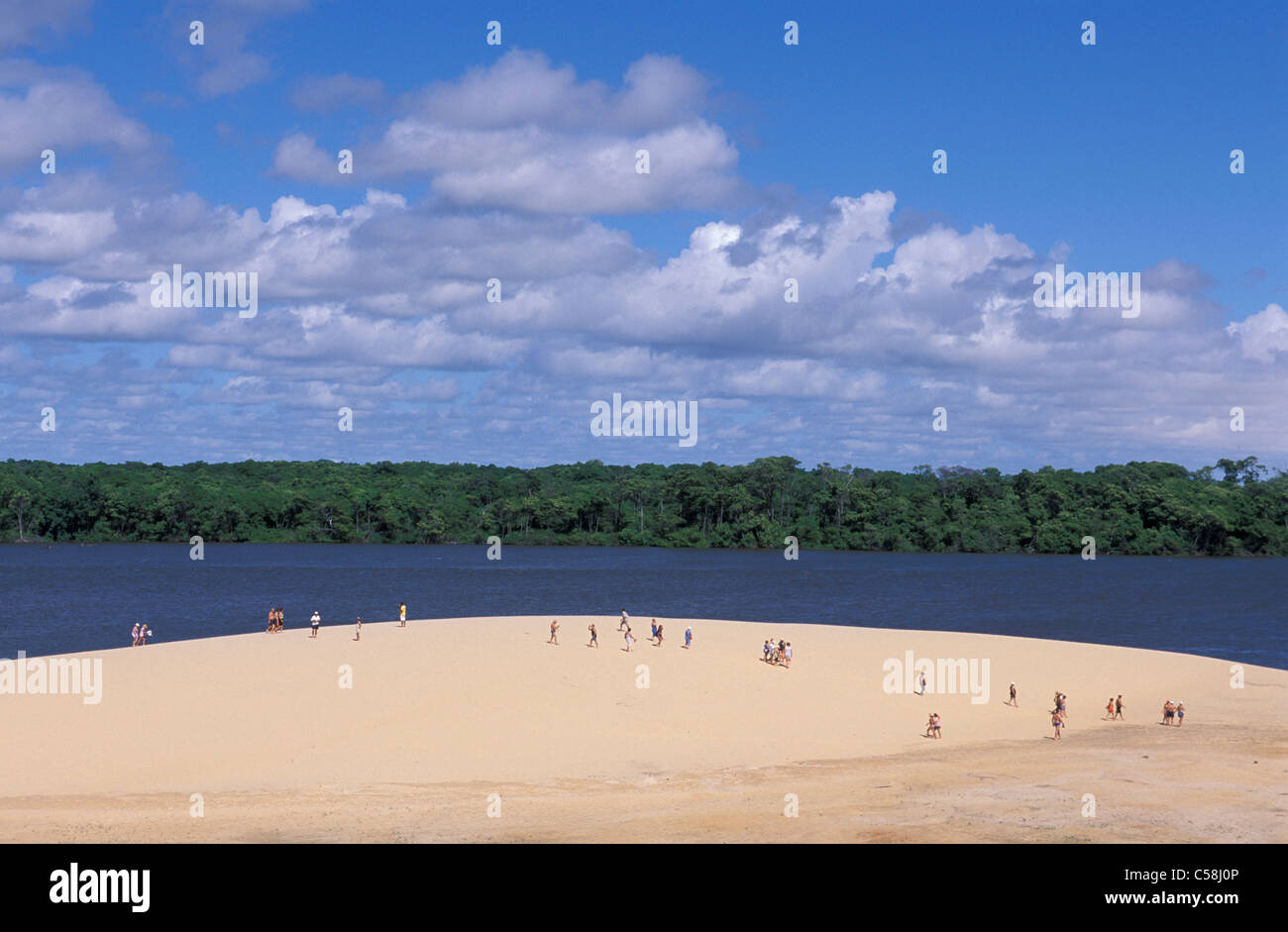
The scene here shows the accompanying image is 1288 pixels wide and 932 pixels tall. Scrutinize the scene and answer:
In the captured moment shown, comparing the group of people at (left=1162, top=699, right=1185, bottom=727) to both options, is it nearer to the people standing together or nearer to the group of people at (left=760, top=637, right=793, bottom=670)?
the people standing together

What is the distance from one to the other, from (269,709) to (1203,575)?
12783cm

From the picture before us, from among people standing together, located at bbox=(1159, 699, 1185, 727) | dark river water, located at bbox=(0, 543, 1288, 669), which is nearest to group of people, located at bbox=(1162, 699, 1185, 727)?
people standing together, located at bbox=(1159, 699, 1185, 727)

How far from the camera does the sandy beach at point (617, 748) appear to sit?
24.5m

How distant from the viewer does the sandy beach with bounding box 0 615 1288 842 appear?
966 inches

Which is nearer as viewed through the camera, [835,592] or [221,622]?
[221,622]

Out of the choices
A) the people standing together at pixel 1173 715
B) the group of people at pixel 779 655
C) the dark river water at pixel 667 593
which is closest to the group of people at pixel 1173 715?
the people standing together at pixel 1173 715

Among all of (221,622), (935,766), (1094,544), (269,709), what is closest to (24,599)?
(221,622)

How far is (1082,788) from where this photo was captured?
2806 centimetres

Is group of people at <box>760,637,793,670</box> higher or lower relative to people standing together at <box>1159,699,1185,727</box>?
higher

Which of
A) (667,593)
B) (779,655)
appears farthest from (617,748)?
(667,593)

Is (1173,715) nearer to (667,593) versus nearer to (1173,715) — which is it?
(1173,715)

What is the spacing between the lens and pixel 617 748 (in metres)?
33.7

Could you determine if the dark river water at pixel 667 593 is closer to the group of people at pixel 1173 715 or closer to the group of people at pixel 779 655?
the group of people at pixel 1173 715
